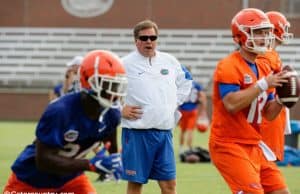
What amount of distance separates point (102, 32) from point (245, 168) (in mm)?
23324

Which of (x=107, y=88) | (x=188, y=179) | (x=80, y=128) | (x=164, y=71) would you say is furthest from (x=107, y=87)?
(x=188, y=179)

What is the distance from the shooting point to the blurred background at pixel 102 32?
1131 inches

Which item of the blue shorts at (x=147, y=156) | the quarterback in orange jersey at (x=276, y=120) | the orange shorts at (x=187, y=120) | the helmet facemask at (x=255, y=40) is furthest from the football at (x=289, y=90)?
the orange shorts at (x=187, y=120)

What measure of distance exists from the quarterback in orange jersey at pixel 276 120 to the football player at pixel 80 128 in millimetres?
1880

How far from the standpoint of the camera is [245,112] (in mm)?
6480

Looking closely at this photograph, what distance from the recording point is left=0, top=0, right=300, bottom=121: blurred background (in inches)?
1131

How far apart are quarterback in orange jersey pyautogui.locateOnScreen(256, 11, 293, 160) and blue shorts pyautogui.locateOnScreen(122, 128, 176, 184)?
3.38 feet

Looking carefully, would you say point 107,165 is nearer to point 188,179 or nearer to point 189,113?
point 188,179

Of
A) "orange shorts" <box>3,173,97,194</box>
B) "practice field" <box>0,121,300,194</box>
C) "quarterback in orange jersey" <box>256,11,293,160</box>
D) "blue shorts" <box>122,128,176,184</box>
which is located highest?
"quarterback in orange jersey" <box>256,11,293,160</box>

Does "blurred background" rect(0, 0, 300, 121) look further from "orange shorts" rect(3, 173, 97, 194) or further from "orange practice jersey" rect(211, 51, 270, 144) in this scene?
"orange shorts" rect(3, 173, 97, 194)

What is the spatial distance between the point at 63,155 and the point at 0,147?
11.6 metres

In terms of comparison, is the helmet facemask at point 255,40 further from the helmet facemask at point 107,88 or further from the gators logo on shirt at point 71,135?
the gators logo on shirt at point 71,135

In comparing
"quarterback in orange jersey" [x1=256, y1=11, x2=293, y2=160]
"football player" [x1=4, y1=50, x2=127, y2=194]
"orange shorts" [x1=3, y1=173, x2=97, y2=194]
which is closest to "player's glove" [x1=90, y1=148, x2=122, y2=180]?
"football player" [x1=4, y1=50, x2=127, y2=194]

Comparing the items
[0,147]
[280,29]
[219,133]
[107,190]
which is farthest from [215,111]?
[0,147]
